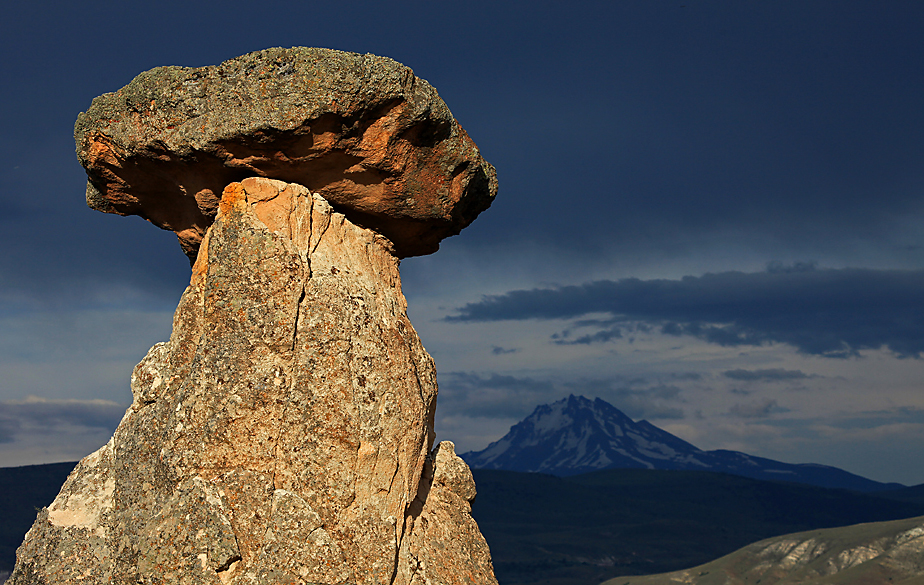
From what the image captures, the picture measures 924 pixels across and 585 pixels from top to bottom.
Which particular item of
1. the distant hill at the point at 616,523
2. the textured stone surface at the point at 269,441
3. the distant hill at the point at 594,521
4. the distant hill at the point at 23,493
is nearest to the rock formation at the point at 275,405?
the textured stone surface at the point at 269,441

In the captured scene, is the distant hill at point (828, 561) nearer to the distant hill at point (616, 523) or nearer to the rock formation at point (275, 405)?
the distant hill at point (616, 523)

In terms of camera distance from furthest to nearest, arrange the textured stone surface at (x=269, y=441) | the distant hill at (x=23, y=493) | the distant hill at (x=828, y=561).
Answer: the distant hill at (x=23, y=493), the distant hill at (x=828, y=561), the textured stone surface at (x=269, y=441)

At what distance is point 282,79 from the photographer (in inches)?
481

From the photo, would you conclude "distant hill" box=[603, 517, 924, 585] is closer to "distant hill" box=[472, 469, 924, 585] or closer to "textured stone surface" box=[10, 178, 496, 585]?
"distant hill" box=[472, 469, 924, 585]

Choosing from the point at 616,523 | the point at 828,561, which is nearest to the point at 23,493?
the point at 828,561

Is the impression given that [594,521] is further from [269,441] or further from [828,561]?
[269,441]

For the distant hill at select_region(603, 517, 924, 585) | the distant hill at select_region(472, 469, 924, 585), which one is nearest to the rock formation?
the distant hill at select_region(603, 517, 924, 585)

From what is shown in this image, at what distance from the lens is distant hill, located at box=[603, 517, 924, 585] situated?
71.8m

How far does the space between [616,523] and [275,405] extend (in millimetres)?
161421

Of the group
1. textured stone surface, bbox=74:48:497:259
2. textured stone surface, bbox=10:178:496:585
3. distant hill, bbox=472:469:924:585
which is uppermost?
textured stone surface, bbox=74:48:497:259

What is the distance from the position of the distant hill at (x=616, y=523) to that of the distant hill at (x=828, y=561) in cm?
2628

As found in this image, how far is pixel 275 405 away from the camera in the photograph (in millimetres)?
11695

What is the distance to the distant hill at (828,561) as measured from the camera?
7181 cm

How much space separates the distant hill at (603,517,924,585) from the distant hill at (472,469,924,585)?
2628cm
